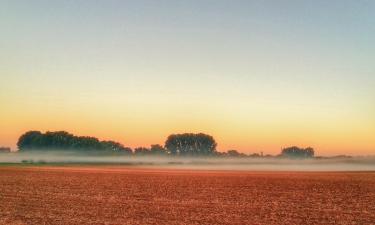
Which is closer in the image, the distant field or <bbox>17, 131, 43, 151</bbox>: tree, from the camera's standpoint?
the distant field

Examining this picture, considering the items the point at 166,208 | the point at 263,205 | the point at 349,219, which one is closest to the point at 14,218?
the point at 166,208

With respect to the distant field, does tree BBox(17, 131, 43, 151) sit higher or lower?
higher

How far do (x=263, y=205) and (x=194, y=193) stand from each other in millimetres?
8168

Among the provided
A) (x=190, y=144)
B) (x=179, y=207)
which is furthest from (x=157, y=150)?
(x=179, y=207)

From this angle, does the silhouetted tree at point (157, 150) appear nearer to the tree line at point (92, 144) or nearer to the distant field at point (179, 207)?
the tree line at point (92, 144)

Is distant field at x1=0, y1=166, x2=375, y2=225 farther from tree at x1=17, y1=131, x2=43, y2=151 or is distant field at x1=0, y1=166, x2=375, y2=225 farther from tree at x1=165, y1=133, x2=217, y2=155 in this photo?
tree at x1=17, y1=131, x2=43, y2=151

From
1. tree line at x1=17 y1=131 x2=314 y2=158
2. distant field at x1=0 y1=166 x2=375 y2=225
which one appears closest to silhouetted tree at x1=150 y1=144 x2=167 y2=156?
tree line at x1=17 y1=131 x2=314 y2=158

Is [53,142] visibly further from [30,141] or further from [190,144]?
[190,144]

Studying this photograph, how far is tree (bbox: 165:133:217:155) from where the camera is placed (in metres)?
182

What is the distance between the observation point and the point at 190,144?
184500mm

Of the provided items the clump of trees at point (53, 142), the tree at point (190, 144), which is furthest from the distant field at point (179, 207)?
the clump of trees at point (53, 142)

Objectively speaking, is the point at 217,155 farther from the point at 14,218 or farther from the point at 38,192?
the point at 14,218

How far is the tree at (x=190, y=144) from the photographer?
182m

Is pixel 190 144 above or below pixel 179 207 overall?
above
